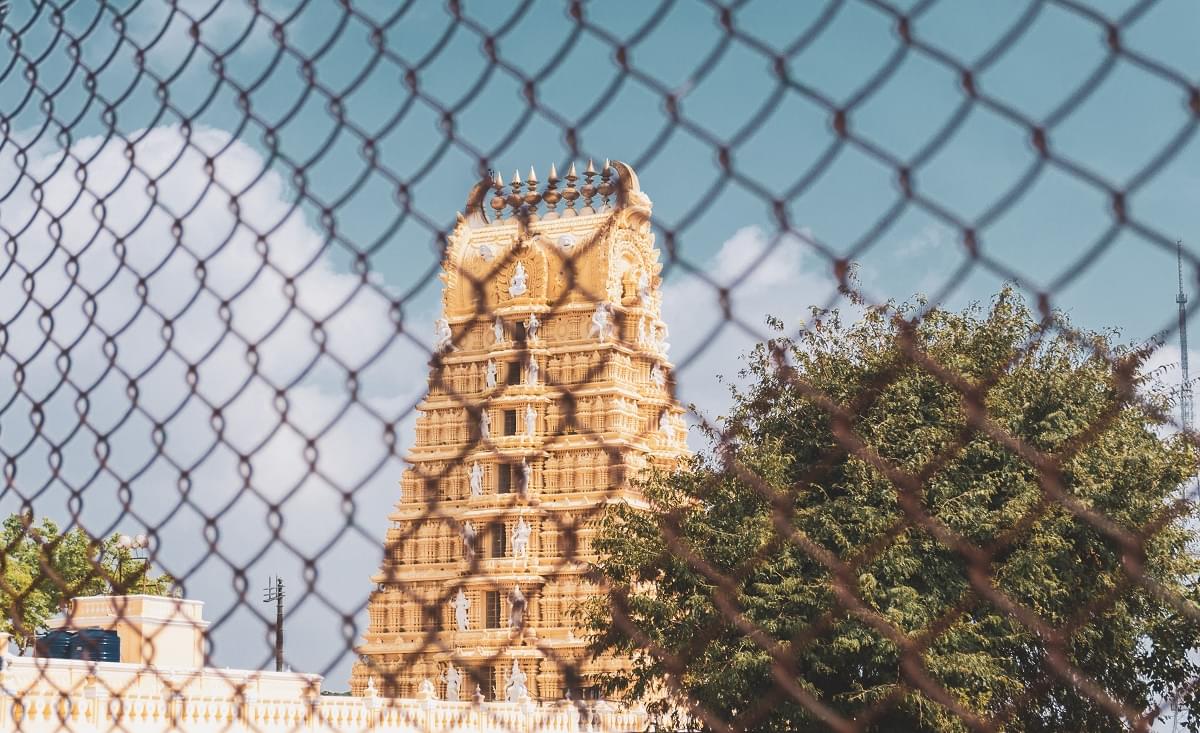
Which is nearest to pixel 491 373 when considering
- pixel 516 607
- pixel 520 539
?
pixel 520 539

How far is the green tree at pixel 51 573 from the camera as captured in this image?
2590mm

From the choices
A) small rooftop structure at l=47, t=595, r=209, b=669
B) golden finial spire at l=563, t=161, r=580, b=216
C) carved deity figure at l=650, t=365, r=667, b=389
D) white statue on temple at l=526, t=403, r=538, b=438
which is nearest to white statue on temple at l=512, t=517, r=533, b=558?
white statue on temple at l=526, t=403, r=538, b=438

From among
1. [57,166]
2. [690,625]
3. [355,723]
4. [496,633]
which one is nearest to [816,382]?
[690,625]

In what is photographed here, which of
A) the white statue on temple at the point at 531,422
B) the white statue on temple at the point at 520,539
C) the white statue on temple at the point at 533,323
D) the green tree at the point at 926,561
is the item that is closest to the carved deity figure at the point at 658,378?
the green tree at the point at 926,561

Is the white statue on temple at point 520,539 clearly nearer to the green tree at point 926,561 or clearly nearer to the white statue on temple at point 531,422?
the white statue on temple at point 531,422

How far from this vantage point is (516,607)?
86.1ft

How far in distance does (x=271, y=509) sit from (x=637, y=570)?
13177 millimetres

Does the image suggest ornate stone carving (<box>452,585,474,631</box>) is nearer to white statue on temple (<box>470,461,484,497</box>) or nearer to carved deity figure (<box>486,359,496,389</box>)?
white statue on temple (<box>470,461,484,497</box>)

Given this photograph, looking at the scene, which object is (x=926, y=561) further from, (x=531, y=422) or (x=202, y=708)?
(x=531, y=422)

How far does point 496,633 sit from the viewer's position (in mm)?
29031

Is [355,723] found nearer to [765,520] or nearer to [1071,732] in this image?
[765,520]

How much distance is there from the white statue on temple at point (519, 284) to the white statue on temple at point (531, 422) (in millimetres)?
2349

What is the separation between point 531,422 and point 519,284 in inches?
114

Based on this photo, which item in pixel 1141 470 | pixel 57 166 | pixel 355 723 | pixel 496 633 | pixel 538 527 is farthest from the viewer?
pixel 538 527
